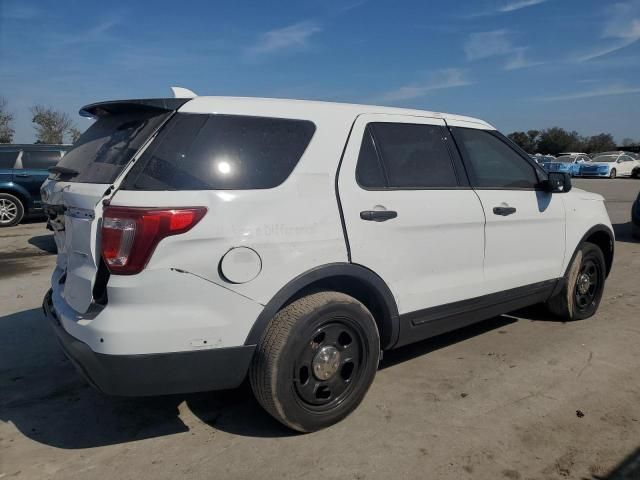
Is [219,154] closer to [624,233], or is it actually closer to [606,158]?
[624,233]

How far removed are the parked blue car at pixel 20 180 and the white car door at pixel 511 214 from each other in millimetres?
9887

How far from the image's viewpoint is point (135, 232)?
7.86 ft

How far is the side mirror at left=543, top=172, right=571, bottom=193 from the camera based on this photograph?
4.21 metres

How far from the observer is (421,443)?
285 centimetres

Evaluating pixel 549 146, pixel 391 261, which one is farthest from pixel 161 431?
pixel 549 146

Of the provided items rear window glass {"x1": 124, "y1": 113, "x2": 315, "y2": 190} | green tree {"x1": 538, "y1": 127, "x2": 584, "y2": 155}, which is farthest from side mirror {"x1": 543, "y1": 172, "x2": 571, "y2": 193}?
green tree {"x1": 538, "y1": 127, "x2": 584, "y2": 155}

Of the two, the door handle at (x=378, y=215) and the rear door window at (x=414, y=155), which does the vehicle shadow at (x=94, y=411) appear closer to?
the door handle at (x=378, y=215)

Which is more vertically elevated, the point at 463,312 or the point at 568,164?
the point at 568,164

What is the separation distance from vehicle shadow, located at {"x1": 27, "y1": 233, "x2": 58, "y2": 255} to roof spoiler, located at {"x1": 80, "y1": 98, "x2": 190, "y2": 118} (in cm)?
616

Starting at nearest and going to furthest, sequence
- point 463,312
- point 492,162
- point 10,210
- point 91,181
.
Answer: point 91,181, point 463,312, point 492,162, point 10,210

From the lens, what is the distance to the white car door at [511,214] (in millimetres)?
3793

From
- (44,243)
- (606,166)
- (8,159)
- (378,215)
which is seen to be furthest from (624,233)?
(606,166)

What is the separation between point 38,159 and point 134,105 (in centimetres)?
1030

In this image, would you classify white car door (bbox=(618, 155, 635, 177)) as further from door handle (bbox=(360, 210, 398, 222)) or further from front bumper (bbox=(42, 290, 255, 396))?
front bumper (bbox=(42, 290, 255, 396))
